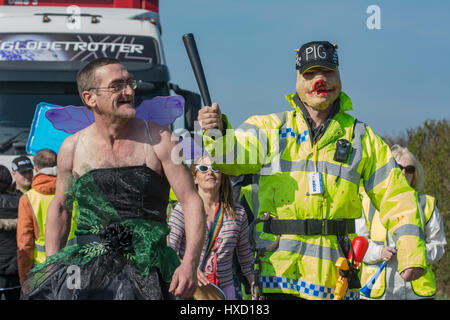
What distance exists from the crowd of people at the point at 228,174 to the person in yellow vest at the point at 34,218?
1679 millimetres

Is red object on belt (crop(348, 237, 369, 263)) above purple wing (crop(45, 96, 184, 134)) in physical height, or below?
below

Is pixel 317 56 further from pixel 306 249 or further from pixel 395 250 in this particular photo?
pixel 395 250

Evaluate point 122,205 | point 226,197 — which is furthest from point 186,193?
point 226,197

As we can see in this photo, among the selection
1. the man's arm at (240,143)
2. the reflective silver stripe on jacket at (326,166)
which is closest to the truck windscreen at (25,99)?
the man's arm at (240,143)

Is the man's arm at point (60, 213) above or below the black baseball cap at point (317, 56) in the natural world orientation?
below

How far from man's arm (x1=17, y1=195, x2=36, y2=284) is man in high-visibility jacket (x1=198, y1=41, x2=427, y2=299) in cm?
257

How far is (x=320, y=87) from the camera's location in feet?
15.3

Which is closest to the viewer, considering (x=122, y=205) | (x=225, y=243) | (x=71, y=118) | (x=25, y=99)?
(x=122, y=205)

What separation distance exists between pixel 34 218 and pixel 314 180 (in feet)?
9.69

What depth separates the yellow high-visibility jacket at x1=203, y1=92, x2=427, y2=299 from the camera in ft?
14.7

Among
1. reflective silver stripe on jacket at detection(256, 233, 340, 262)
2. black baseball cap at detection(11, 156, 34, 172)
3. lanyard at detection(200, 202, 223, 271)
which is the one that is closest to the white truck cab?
black baseball cap at detection(11, 156, 34, 172)

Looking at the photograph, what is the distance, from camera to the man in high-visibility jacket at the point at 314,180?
4484 mm

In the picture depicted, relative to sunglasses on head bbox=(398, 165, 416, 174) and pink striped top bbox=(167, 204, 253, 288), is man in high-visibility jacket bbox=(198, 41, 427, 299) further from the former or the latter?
sunglasses on head bbox=(398, 165, 416, 174)

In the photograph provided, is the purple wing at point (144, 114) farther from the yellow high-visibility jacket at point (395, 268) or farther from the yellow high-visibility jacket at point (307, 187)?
the yellow high-visibility jacket at point (395, 268)
